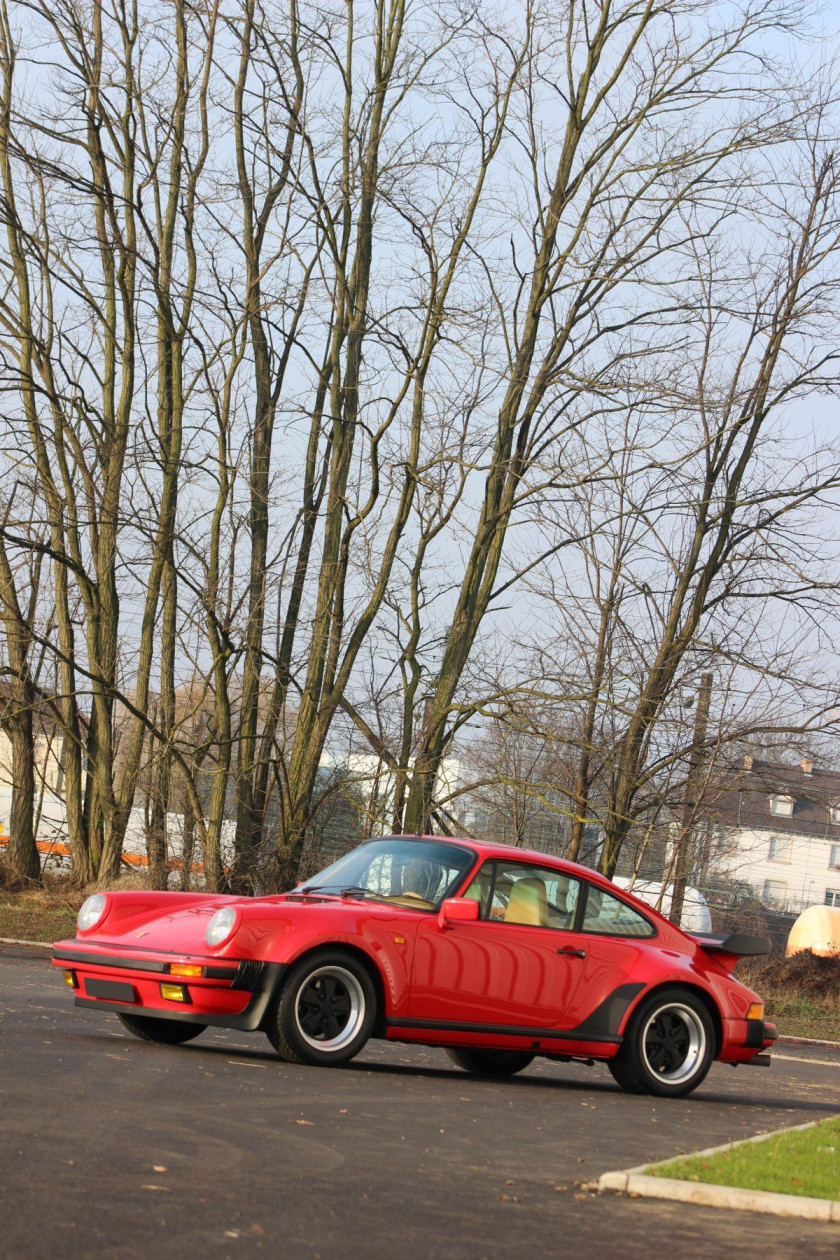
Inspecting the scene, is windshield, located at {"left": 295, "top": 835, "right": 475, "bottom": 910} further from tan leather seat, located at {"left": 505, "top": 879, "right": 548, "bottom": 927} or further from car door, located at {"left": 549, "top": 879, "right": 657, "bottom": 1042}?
car door, located at {"left": 549, "top": 879, "right": 657, "bottom": 1042}

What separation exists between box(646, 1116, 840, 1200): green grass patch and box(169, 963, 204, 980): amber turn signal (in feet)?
10.7

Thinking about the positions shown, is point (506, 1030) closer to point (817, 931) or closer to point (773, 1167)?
point (773, 1167)

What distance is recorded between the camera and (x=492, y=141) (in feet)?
82.3

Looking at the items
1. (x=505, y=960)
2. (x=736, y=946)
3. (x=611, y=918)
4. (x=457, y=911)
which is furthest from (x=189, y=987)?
(x=736, y=946)

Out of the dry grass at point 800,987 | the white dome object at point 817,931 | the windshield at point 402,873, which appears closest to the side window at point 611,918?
the windshield at point 402,873

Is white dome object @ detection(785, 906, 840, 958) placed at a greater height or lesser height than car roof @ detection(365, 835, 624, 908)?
greater

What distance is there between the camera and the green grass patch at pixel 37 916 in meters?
19.6

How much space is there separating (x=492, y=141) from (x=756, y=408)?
6.46 metres

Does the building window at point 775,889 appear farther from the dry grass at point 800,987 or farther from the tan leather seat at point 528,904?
the tan leather seat at point 528,904

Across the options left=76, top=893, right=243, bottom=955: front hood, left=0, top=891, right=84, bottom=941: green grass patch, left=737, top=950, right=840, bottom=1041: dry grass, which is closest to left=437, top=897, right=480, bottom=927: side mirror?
left=76, top=893, right=243, bottom=955: front hood

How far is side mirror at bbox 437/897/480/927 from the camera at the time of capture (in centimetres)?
954

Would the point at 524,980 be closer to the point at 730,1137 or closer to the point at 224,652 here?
the point at 730,1137

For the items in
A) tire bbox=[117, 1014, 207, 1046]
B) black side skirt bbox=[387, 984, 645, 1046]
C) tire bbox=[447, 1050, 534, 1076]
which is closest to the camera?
black side skirt bbox=[387, 984, 645, 1046]

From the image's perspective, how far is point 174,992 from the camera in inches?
360
